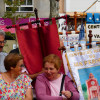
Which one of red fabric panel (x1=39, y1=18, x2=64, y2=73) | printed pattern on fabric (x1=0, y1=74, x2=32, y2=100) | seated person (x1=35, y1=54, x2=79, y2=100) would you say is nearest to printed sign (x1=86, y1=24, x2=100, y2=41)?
red fabric panel (x1=39, y1=18, x2=64, y2=73)

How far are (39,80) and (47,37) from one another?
777mm

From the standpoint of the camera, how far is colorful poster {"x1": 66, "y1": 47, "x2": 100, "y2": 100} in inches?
142

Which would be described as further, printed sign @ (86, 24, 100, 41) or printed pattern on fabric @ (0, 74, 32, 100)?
printed sign @ (86, 24, 100, 41)

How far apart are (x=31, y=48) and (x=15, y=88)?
0.89m

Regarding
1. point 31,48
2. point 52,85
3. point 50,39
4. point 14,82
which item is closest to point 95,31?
point 50,39

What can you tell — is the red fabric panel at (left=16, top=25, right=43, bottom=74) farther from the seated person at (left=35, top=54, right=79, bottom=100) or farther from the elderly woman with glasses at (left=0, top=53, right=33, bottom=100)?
the elderly woman with glasses at (left=0, top=53, right=33, bottom=100)

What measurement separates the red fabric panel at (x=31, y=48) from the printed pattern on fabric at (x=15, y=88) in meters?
0.59

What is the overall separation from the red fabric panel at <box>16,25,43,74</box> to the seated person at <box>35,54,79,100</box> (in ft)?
1.30

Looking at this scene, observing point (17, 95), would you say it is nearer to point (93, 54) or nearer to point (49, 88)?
point (49, 88)

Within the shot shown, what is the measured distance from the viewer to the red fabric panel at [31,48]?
3.87 metres

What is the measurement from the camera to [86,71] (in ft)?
12.2

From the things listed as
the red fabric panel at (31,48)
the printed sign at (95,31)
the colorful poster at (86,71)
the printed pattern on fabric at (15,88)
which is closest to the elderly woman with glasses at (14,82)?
the printed pattern on fabric at (15,88)

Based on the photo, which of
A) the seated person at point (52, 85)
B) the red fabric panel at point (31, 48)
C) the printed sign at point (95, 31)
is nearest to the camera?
the seated person at point (52, 85)

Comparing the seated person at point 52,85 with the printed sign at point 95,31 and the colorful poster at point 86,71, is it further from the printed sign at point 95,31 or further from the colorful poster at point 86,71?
the printed sign at point 95,31
